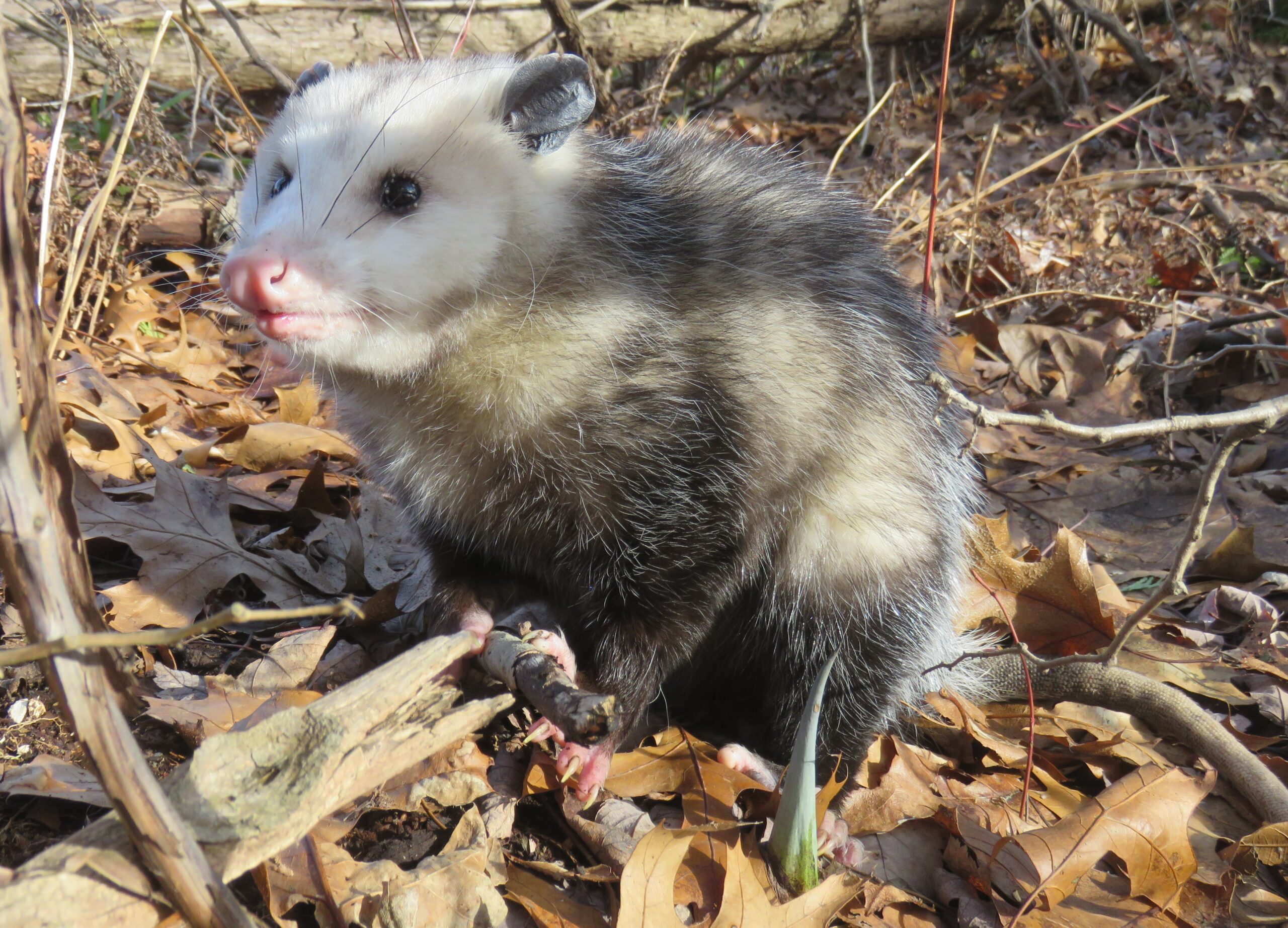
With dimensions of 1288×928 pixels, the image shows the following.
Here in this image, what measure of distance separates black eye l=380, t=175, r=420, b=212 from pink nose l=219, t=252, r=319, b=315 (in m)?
0.20

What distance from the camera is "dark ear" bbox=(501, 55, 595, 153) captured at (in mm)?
1573

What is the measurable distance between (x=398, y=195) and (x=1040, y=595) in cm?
150

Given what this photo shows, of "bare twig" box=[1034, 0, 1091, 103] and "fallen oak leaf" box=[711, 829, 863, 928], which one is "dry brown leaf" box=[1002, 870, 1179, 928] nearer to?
"fallen oak leaf" box=[711, 829, 863, 928]

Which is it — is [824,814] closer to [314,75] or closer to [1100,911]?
[1100,911]

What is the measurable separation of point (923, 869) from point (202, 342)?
90.2 inches

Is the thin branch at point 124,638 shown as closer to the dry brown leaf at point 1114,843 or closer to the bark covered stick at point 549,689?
the bark covered stick at point 549,689

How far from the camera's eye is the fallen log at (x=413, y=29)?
3.62m

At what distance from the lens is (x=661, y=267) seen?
170cm

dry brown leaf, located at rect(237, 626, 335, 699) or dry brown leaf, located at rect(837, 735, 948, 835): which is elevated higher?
dry brown leaf, located at rect(237, 626, 335, 699)

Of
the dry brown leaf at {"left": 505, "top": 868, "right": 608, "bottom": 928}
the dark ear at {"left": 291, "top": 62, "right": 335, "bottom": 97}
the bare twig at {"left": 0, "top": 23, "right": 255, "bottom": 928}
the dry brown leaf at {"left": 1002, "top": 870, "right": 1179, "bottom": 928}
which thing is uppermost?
the dark ear at {"left": 291, "top": 62, "right": 335, "bottom": 97}

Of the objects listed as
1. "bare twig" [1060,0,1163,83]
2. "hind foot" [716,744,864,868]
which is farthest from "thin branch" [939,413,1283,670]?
"bare twig" [1060,0,1163,83]

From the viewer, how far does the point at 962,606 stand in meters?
2.21

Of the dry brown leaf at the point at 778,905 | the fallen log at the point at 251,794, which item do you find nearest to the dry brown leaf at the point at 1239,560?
the dry brown leaf at the point at 778,905

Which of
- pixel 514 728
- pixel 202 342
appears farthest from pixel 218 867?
pixel 202 342
